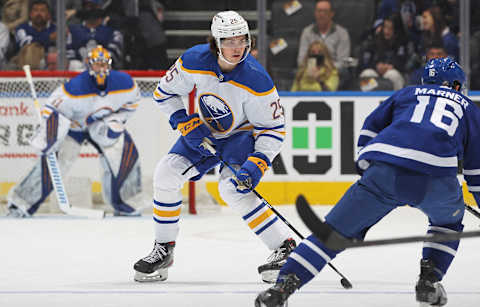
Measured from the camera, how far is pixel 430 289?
3.11 metres

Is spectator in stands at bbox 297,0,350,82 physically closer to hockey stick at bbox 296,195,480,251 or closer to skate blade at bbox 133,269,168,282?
skate blade at bbox 133,269,168,282

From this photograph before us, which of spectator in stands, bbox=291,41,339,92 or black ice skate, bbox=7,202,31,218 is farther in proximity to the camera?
spectator in stands, bbox=291,41,339,92

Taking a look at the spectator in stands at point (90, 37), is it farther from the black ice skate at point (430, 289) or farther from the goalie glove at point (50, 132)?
the black ice skate at point (430, 289)

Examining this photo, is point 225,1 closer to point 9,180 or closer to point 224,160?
point 9,180

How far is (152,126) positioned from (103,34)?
97cm

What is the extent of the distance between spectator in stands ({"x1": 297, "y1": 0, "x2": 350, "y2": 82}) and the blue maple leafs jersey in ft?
13.9

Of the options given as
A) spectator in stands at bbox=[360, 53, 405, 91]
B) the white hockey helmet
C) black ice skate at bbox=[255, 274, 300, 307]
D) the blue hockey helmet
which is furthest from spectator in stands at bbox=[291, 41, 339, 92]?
black ice skate at bbox=[255, 274, 300, 307]

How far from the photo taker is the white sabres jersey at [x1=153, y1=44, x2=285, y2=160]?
3.81m

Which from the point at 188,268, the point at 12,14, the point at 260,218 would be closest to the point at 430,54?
the point at 12,14

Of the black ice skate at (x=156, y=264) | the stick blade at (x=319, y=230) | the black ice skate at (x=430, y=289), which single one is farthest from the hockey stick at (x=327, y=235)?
the black ice skate at (x=156, y=264)

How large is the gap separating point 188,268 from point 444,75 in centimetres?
171

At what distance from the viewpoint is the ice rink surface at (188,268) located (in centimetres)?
351

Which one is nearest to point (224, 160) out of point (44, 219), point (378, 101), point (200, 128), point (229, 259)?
point (200, 128)

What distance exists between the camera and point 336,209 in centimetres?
295
